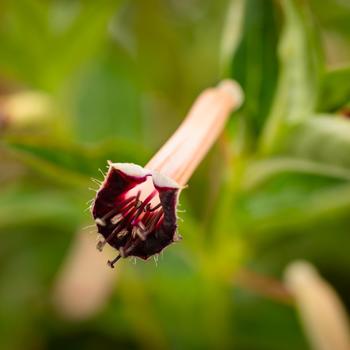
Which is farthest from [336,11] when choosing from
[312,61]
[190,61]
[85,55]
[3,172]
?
[3,172]

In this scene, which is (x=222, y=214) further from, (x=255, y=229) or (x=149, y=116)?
(x=149, y=116)

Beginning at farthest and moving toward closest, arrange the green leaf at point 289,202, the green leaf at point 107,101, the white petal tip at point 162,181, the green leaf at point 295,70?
the green leaf at point 107,101
the green leaf at point 289,202
the green leaf at point 295,70
the white petal tip at point 162,181

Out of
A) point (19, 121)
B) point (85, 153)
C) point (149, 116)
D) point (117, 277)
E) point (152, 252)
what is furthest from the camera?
point (149, 116)

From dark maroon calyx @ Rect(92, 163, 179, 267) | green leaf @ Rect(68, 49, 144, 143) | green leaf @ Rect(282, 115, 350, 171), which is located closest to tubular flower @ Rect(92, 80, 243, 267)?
dark maroon calyx @ Rect(92, 163, 179, 267)

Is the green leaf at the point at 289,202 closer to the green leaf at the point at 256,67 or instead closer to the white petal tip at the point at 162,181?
the green leaf at the point at 256,67

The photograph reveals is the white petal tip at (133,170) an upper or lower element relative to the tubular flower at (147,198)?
upper

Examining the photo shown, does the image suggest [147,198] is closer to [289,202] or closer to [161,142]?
[289,202]

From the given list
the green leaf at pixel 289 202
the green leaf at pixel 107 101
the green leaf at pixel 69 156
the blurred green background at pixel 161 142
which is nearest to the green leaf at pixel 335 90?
the blurred green background at pixel 161 142
